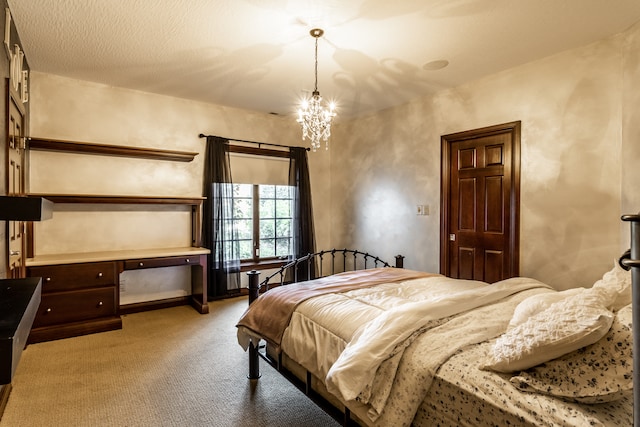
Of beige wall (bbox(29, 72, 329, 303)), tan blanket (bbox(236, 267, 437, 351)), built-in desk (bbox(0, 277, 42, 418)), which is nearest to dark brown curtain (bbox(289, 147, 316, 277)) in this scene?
beige wall (bbox(29, 72, 329, 303))

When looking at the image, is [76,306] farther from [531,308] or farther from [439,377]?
[531,308]

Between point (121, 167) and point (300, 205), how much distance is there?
8.06ft

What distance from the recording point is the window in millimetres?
5168

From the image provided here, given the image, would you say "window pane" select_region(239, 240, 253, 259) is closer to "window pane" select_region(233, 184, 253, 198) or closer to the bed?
"window pane" select_region(233, 184, 253, 198)

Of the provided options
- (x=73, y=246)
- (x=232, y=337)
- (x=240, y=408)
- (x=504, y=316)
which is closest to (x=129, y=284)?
(x=73, y=246)

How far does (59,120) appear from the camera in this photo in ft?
12.9

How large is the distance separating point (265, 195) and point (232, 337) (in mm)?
2397

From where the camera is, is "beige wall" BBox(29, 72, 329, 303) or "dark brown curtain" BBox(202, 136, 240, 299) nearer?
"beige wall" BBox(29, 72, 329, 303)

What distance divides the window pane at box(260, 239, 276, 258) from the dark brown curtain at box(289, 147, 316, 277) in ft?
1.10

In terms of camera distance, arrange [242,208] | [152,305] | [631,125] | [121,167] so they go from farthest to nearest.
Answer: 1. [242,208]
2. [152,305]
3. [121,167]
4. [631,125]

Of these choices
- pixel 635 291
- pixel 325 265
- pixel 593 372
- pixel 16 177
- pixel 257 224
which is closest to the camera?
pixel 635 291

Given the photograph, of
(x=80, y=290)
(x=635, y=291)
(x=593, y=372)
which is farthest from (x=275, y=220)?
(x=635, y=291)

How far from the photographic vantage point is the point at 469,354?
1.55 m

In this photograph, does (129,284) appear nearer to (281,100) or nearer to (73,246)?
(73,246)
